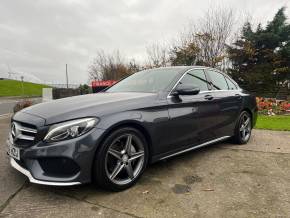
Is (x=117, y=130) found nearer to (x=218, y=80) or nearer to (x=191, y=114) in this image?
(x=191, y=114)

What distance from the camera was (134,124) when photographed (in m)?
3.02

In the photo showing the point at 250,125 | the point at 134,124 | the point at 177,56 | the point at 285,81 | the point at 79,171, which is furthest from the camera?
the point at 285,81

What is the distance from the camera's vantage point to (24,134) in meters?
2.78

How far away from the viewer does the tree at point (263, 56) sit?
1836 centimetres

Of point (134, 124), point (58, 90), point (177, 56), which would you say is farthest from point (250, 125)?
point (177, 56)

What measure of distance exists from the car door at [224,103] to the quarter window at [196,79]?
0.20 m

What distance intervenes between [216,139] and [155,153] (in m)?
1.48

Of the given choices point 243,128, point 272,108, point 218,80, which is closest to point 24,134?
point 218,80

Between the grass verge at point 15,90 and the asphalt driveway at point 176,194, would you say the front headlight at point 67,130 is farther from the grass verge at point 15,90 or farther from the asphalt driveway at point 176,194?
the grass verge at point 15,90

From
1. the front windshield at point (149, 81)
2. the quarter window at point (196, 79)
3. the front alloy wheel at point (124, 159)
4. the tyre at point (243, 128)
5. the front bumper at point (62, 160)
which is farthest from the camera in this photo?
the tyre at point (243, 128)

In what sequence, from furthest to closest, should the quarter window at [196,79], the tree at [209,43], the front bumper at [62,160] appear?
the tree at [209,43]
the quarter window at [196,79]
the front bumper at [62,160]

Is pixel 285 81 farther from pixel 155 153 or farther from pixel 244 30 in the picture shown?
pixel 155 153

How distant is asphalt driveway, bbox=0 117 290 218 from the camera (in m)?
2.54

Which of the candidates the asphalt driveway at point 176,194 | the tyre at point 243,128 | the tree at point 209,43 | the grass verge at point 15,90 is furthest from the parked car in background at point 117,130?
the grass verge at point 15,90
